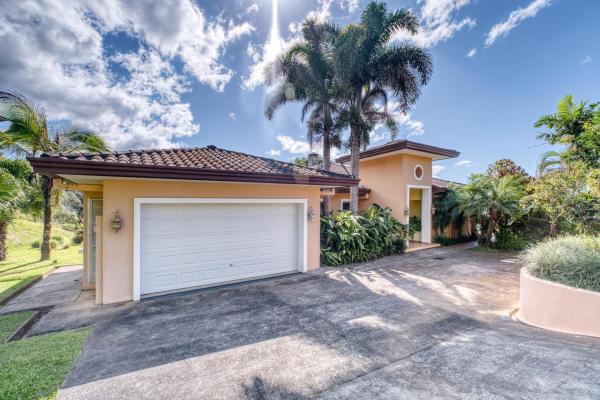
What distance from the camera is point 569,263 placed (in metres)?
4.78

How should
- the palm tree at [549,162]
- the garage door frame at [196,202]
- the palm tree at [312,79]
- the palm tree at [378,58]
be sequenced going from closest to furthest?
the garage door frame at [196,202], the palm tree at [549,162], the palm tree at [378,58], the palm tree at [312,79]

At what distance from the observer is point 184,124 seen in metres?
14.5

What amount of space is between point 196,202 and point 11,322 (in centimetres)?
424

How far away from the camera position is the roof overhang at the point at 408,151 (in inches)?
462

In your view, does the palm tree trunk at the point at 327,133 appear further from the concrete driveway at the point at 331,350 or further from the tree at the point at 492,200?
the concrete driveway at the point at 331,350

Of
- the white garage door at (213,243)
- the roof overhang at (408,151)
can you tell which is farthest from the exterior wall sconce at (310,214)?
the roof overhang at (408,151)

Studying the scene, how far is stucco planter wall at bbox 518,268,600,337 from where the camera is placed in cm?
414

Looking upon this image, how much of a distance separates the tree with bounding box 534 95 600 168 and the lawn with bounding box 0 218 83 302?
1831 cm

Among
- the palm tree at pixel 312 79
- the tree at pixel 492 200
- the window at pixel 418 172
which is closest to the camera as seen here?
the tree at pixel 492 200

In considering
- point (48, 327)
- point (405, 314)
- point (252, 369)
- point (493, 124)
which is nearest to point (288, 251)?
point (405, 314)

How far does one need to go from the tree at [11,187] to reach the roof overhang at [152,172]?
4604 mm

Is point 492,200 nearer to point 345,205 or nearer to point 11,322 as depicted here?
point 345,205

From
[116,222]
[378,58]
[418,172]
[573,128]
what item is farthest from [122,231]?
[573,128]

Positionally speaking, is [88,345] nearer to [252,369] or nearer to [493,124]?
[252,369]
